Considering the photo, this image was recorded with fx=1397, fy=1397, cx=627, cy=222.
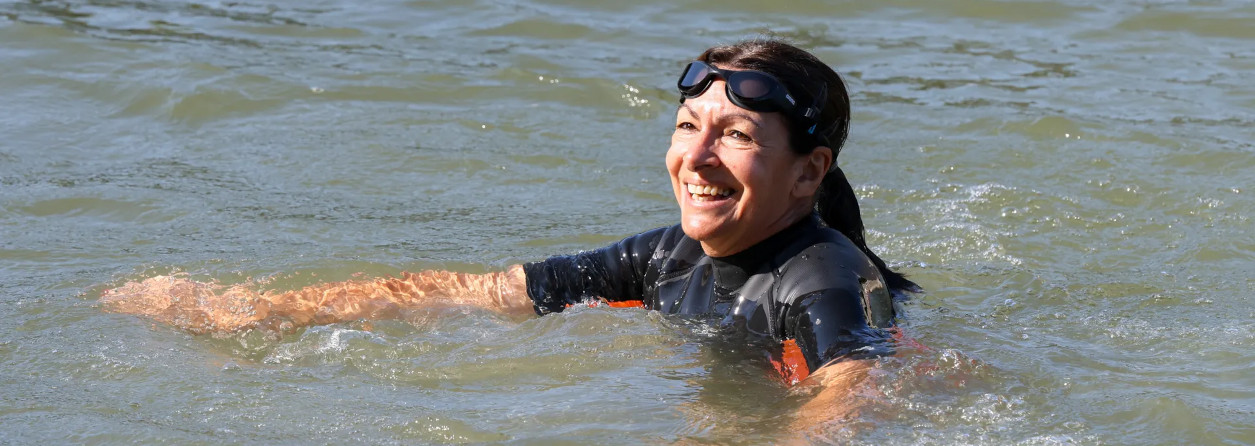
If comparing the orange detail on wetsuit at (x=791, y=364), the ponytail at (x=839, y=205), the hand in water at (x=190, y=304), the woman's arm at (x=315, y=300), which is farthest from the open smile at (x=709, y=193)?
the hand in water at (x=190, y=304)

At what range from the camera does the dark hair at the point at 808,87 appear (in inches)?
159

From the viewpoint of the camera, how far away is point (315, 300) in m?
4.84

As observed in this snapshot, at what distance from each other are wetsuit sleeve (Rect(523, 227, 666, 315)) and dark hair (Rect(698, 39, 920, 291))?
67 centimetres

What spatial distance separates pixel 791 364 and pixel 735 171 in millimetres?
585

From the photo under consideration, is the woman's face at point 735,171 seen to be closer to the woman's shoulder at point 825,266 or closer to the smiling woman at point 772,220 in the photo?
the smiling woman at point 772,220

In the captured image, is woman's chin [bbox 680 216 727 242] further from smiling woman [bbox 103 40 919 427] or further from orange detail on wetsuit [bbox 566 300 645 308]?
orange detail on wetsuit [bbox 566 300 645 308]

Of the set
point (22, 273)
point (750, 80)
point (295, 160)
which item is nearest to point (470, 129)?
point (295, 160)

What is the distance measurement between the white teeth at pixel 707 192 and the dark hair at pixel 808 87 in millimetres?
239

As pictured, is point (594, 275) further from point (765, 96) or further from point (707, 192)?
point (765, 96)

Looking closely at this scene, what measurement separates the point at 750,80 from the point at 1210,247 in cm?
314

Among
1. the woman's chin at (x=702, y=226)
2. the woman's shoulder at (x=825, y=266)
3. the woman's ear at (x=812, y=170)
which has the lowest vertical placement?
the woman's shoulder at (x=825, y=266)

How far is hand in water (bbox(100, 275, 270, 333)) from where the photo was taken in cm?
476

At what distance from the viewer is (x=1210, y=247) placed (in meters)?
6.17

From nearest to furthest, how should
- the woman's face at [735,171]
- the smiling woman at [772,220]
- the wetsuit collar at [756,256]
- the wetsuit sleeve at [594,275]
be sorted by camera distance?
the smiling woman at [772,220]
the woman's face at [735,171]
the wetsuit collar at [756,256]
the wetsuit sleeve at [594,275]
